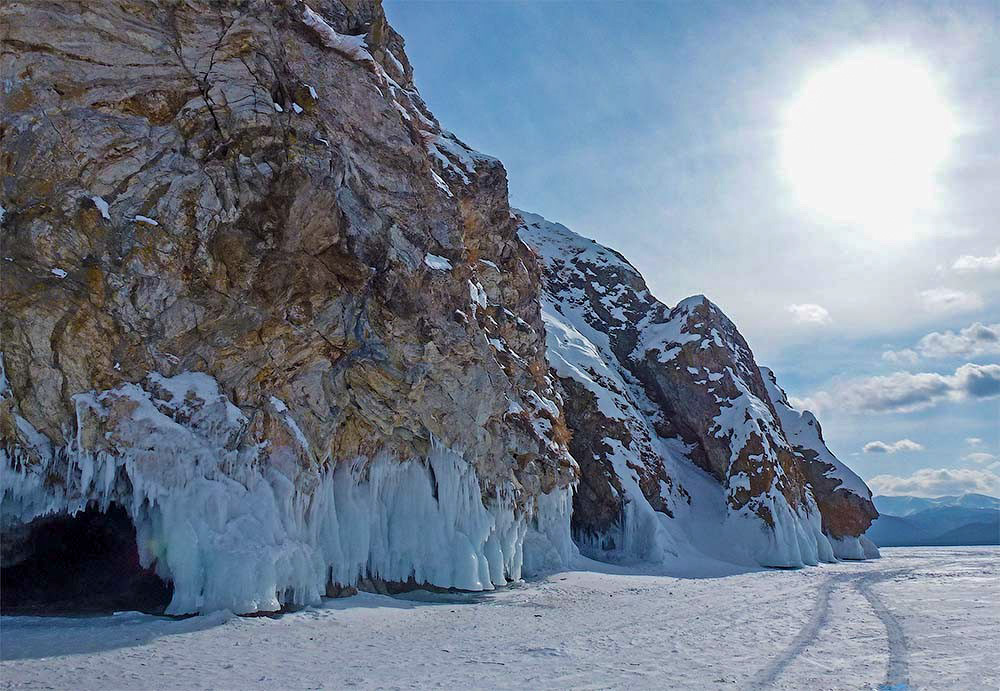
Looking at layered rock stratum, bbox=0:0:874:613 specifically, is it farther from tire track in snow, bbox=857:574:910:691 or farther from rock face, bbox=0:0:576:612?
tire track in snow, bbox=857:574:910:691

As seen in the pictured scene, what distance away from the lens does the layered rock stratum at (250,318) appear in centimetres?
1445

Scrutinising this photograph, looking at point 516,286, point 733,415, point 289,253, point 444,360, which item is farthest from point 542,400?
point 733,415

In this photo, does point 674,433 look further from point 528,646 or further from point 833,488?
point 528,646

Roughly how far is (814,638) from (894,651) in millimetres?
1616

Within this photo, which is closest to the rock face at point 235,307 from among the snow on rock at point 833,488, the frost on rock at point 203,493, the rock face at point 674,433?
the frost on rock at point 203,493

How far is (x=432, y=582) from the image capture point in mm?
19734

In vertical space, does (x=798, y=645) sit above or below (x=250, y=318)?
below

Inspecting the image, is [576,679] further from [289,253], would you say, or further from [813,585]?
[813,585]

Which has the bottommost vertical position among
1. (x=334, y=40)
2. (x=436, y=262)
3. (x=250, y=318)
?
(x=250, y=318)

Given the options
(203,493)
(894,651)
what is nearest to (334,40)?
(203,493)

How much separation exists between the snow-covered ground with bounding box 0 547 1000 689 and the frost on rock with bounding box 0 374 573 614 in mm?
1065

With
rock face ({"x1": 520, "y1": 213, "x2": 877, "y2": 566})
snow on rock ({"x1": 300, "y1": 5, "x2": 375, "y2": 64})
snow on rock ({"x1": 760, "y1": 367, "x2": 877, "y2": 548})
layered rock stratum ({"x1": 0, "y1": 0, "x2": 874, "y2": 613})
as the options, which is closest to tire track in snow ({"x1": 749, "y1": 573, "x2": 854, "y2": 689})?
layered rock stratum ({"x1": 0, "y1": 0, "x2": 874, "y2": 613})

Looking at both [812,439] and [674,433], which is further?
[812,439]

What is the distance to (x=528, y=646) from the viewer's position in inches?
455
